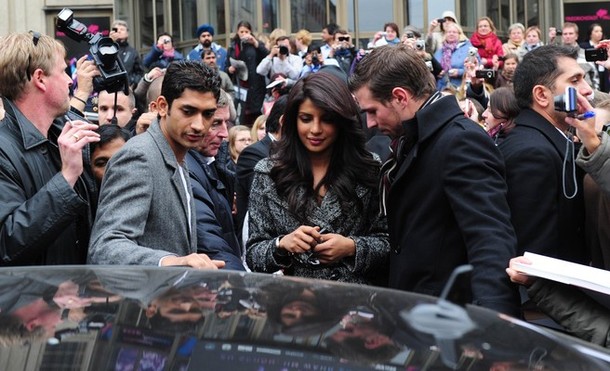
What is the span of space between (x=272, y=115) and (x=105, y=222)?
306 centimetres

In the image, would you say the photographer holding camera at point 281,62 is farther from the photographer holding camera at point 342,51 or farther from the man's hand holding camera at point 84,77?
the man's hand holding camera at point 84,77

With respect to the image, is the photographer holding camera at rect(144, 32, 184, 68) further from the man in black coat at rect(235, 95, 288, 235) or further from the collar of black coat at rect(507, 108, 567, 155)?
the collar of black coat at rect(507, 108, 567, 155)

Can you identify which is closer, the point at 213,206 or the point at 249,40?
the point at 213,206

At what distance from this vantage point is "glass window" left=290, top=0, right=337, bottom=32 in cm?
2327

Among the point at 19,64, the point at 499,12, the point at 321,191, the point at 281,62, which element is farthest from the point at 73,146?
the point at 499,12

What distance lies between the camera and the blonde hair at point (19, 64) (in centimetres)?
444

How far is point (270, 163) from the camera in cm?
467

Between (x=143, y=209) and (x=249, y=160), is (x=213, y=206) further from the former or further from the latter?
(x=249, y=160)

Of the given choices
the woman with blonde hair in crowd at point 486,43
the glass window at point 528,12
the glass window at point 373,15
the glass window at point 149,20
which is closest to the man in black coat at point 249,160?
the woman with blonde hair in crowd at point 486,43

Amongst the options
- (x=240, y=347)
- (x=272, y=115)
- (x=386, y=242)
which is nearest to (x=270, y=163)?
(x=386, y=242)

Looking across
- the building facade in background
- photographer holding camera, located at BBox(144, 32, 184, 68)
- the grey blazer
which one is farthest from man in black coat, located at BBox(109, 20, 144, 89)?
the grey blazer

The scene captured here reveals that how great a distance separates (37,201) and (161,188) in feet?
1.54

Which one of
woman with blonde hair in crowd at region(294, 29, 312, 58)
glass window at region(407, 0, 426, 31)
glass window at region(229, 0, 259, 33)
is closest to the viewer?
woman with blonde hair in crowd at region(294, 29, 312, 58)

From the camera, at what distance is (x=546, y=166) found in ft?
13.7
